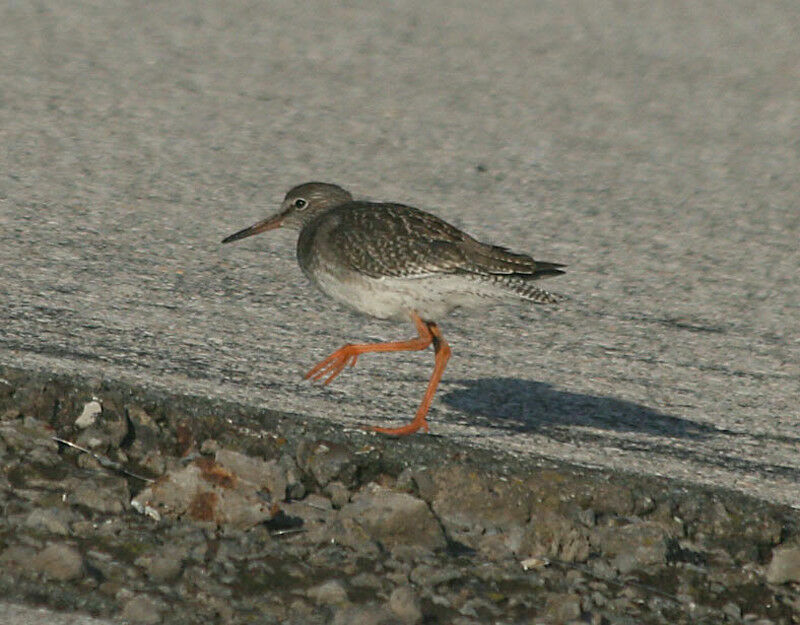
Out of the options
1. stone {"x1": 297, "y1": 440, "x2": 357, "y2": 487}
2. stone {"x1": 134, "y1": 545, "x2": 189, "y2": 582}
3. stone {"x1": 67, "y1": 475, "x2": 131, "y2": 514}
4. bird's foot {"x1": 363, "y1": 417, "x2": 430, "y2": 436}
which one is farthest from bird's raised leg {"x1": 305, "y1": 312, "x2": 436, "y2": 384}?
stone {"x1": 134, "y1": 545, "x2": 189, "y2": 582}

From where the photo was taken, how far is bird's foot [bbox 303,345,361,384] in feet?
20.1

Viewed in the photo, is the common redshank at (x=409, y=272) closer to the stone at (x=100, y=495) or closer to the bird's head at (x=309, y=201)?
the bird's head at (x=309, y=201)

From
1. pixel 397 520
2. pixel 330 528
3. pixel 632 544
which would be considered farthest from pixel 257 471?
pixel 632 544

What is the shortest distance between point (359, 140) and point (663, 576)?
20.6 feet

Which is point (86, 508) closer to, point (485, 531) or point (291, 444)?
point (291, 444)

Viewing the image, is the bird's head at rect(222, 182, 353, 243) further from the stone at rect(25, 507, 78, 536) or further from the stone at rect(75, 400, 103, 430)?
the stone at rect(25, 507, 78, 536)

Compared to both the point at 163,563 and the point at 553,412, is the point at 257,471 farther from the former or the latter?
the point at 553,412

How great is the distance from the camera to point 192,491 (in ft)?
16.3

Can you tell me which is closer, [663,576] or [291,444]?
[663,576]

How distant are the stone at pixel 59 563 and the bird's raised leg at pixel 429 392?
60.9 inches

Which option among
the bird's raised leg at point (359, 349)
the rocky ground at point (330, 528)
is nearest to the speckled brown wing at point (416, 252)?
the bird's raised leg at point (359, 349)

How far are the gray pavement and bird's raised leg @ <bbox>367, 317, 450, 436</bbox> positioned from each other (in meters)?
0.12

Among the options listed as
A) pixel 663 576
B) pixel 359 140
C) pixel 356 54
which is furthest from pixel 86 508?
pixel 356 54

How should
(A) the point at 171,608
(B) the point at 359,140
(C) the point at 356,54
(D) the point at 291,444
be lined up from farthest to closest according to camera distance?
(C) the point at 356,54
(B) the point at 359,140
(D) the point at 291,444
(A) the point at 171,608
